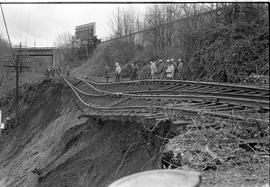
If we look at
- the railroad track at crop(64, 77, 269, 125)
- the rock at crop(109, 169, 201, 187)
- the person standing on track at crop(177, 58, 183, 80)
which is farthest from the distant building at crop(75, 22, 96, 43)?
the rock at crop(109, 169, 201, 187)

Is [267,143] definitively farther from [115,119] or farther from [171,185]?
[115,119]

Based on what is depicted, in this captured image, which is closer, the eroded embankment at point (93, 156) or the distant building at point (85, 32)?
the eroded embankment at point (93, 156)

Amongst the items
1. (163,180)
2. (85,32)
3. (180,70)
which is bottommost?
(163,180)

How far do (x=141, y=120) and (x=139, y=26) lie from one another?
42.5m

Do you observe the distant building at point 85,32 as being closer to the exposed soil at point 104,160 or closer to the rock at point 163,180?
the exposed soil at point 104,160

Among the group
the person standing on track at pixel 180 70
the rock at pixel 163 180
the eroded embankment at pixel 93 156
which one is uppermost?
the person standing on track at pixel 180 70

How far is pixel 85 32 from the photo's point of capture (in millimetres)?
72375

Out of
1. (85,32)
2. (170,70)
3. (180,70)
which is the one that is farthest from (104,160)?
(85,32)

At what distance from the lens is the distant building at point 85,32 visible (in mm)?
67637

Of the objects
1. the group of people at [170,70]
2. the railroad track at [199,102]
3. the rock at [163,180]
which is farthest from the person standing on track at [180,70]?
the rock at [163,180]

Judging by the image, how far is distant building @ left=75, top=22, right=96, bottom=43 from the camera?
6764 cm

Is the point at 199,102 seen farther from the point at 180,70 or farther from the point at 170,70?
the point at 180,70

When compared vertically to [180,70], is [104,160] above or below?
below

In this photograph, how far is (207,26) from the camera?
23.2 metres
